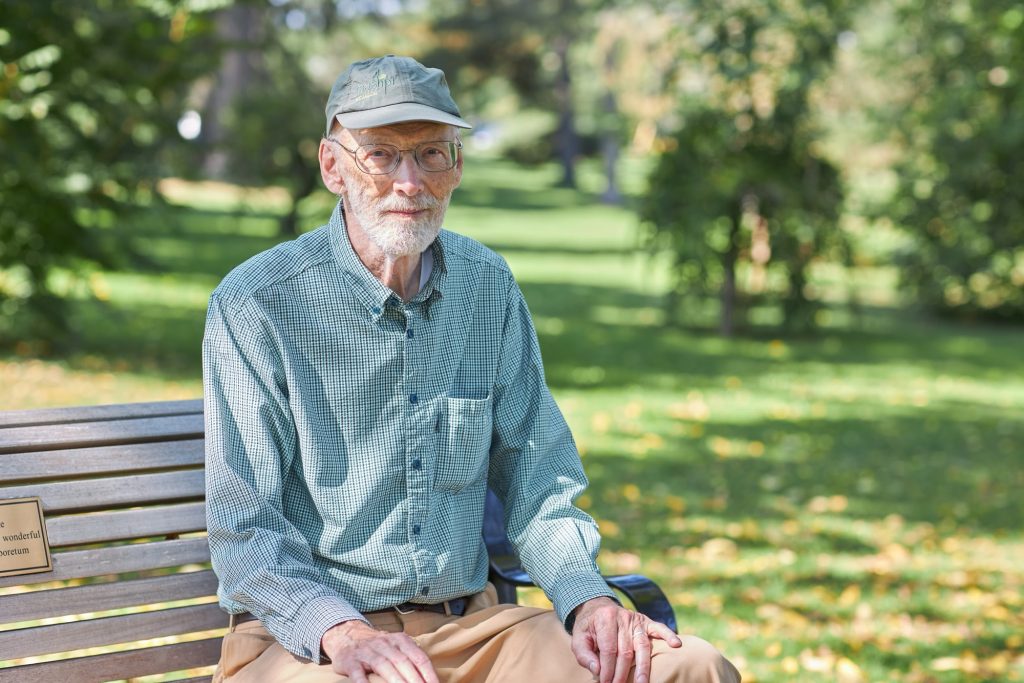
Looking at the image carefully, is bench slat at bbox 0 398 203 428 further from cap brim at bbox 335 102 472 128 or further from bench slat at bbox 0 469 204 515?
cap brim at bbox 335 102 472 128

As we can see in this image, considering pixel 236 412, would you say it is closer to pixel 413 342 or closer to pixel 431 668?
pixel 413 342

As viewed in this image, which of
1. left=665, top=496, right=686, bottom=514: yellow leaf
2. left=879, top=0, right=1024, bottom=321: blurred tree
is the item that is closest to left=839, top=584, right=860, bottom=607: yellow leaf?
left=665, top=496, right=686, bottom=514: yellow leaf

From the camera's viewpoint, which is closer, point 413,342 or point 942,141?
point 413,342

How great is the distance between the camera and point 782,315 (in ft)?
47.8

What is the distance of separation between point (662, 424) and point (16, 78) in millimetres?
4843

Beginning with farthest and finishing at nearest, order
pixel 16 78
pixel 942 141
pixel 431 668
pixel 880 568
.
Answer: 1. pixel 942 141
2. pixel 16 78
3. pixel 880 568
4. pixel 431 668

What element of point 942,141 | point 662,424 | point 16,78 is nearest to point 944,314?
point 942,141

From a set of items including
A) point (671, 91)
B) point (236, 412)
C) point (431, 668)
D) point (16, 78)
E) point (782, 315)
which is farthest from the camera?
point (782, 315)

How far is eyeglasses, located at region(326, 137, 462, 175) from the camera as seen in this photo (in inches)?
108

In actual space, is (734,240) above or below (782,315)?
above

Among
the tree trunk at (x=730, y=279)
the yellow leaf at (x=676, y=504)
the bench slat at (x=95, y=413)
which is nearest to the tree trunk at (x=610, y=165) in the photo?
the tree trunk at (x=730, y=279)

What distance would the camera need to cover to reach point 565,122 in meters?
43.9

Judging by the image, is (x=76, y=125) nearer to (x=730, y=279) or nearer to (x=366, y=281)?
(x=730, y=279)

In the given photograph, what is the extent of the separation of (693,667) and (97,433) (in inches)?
55.5
